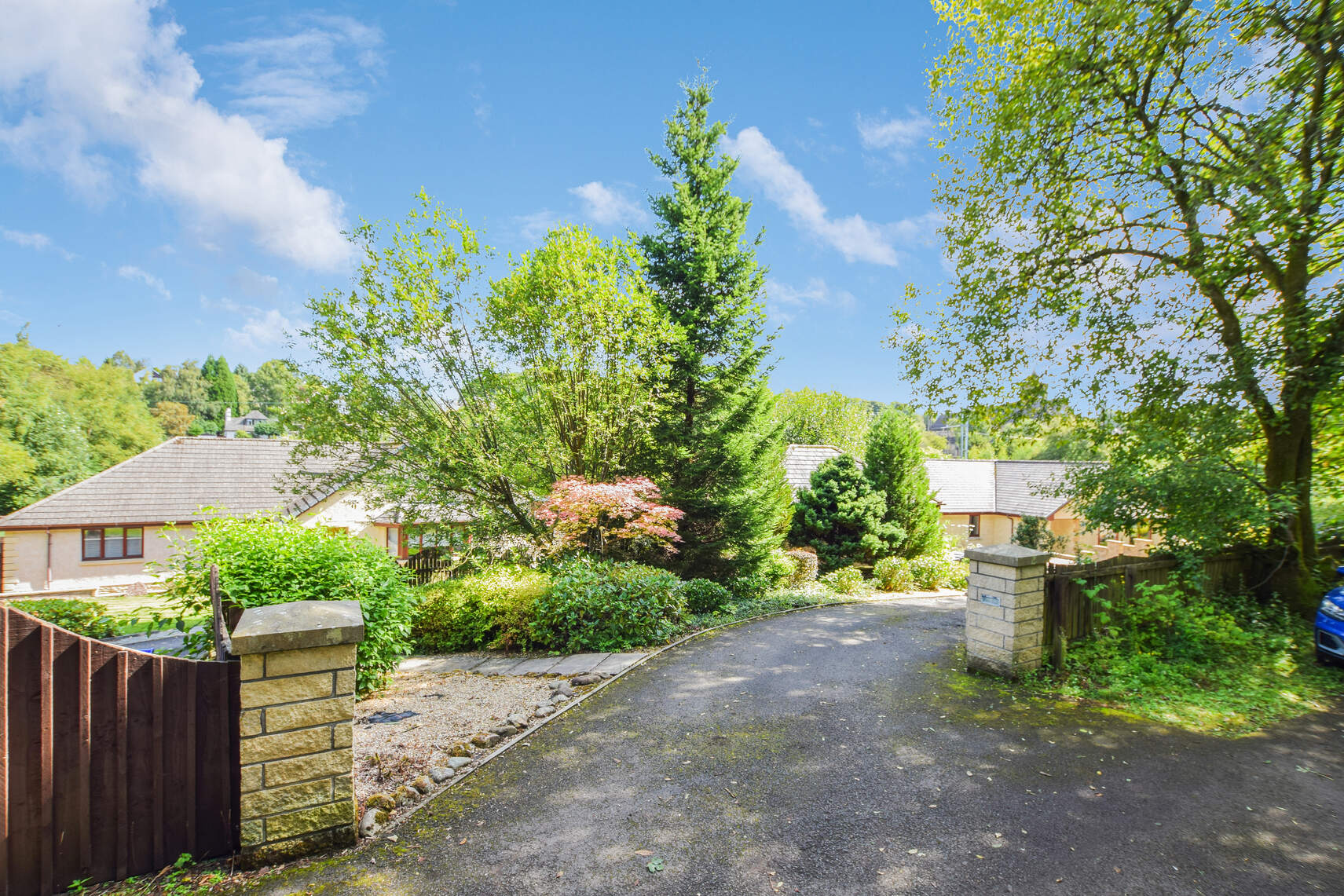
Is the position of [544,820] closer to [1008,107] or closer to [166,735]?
[166,735]

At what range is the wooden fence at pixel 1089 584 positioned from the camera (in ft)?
20.3

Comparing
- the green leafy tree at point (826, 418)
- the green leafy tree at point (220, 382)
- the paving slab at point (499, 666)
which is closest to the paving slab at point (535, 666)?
the paving slab at point (499, 666)

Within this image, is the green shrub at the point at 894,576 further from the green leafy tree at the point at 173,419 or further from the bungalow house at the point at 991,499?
the green leafy tree at the point at 173,419

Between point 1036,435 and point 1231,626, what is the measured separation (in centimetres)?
432

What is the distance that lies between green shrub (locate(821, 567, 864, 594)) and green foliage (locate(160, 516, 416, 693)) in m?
10.0

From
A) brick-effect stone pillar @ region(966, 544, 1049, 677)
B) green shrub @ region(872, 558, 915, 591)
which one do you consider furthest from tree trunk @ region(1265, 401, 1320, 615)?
green shrub @ region(872, 558, 915, 591)

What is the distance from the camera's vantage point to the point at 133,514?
73.6 feet

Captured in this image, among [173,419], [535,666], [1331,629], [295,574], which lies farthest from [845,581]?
[173,419]

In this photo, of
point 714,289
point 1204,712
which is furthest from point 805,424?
point 1204,712

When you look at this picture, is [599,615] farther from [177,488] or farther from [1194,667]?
[177,488]

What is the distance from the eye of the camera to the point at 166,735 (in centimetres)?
287

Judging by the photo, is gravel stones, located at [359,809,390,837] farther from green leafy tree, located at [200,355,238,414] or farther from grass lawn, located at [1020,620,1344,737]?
green leafy tree, located at [200,355,238,414]

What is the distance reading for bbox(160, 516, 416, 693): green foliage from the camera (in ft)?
16.1

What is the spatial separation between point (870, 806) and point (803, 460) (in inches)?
753
